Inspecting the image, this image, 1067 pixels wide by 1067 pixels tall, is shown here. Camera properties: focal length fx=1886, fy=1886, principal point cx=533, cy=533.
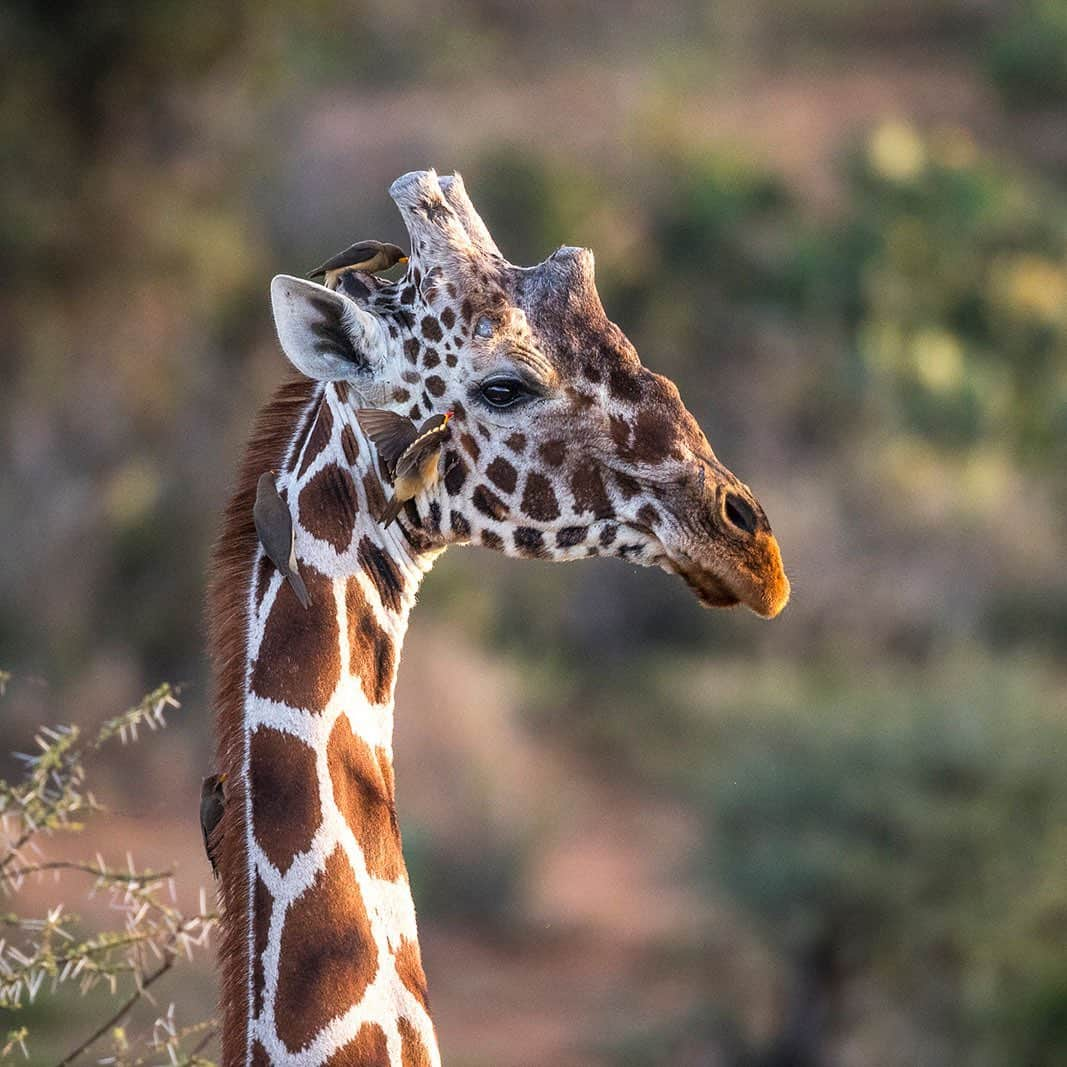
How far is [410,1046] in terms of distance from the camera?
3.52 meters

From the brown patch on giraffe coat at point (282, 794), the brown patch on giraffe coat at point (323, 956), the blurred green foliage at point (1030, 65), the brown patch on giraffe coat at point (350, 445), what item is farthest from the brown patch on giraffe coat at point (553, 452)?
the blurred green foliage at point (1030, 65)

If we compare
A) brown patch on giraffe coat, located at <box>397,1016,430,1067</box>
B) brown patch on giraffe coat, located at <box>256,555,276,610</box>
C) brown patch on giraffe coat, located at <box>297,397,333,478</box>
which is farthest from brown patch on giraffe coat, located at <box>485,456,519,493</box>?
brown patch on giraffe coat, located at <box>397,1016,430,1067</box>

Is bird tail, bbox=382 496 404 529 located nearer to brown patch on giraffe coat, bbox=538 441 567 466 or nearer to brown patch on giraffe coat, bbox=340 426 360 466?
brown patch on giraffe coat, bbox=340 426 360 466

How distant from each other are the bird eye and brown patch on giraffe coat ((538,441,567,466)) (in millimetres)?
106

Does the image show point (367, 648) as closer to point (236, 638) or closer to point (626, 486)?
point (236, 638)

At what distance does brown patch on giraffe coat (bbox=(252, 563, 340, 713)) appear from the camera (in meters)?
3.54

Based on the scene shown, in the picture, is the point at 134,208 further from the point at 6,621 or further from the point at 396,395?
the point at 396,395

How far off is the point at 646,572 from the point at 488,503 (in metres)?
16.5

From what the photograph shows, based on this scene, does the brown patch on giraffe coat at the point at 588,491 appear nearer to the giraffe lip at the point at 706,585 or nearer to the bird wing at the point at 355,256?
the giraffe lip at the point at 706,585

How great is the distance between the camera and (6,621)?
1470 centimetres

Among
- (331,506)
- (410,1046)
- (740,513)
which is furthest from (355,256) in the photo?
(410,1046)

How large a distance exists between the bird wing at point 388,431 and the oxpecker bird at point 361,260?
360mm

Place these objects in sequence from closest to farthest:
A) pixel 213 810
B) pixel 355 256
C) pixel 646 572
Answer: pixel 213 810, pixel 355 256, pixel 646 572

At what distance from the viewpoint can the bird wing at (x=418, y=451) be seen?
3584 millimetres
